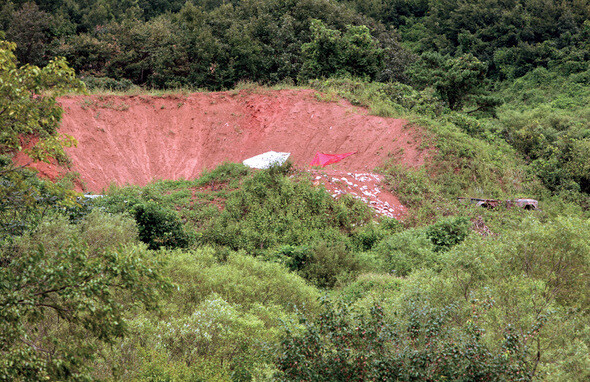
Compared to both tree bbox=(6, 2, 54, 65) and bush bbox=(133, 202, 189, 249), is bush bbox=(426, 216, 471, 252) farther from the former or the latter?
tree bbox=(6, 2, 54, 65)

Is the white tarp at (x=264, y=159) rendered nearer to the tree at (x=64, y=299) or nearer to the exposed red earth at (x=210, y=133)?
the exposed red earth at (x=210, y=133)

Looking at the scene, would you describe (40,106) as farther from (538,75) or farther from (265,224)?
(538,75)

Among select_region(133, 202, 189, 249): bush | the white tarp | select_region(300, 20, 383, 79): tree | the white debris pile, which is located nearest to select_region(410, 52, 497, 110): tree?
select_region(300, 20, 383, 79): tree

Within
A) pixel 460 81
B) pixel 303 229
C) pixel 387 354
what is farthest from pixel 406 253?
pixel 460 81

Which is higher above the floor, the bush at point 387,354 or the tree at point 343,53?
the bush at point 387,354

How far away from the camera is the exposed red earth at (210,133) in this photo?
23625mm

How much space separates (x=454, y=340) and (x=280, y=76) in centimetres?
2851

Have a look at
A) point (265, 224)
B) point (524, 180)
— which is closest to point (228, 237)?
point (265, 224)

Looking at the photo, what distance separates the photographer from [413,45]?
47.4m

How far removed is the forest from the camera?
6.73 meters

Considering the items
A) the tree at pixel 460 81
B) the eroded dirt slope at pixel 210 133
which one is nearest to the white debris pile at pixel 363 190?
the eroded dirt slope at pixel 210 133

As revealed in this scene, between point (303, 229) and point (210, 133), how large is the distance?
11850 mm

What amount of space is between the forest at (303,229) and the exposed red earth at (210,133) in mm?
1181

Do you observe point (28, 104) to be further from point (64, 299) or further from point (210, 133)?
point (210, 133)
